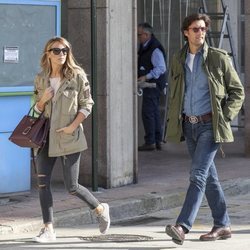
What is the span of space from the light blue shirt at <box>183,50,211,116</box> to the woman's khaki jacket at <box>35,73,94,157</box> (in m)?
0.90

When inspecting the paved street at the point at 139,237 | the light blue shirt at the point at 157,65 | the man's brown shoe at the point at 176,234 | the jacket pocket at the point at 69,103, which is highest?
the light blue shirt at the point at 157,65

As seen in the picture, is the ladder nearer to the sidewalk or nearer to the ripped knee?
the sidewalk

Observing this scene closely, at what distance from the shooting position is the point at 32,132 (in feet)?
27.5

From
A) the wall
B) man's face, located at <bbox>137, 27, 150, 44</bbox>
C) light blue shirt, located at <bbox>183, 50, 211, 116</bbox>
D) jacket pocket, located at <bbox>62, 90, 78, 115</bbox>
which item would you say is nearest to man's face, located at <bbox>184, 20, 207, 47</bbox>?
light blue shirt, located at <bbox>183, 50, 211, 116</bbox>

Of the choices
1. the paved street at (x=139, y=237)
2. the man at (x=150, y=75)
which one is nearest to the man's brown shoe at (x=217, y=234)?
the paved street at (x=139, y=237)

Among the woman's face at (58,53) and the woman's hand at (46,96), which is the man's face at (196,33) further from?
the woman's hand at (46,96)

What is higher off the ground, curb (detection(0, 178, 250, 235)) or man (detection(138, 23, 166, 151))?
man (detection(138, 23, 166, 151))

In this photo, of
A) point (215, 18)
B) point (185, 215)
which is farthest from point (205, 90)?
point (215, 18)

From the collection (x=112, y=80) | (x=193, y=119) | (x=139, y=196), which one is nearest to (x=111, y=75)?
(x=112, y=80)

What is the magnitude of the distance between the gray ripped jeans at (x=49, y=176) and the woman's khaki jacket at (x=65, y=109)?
11 centimetres

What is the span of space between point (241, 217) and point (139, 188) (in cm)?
163

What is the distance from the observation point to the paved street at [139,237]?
8438mm

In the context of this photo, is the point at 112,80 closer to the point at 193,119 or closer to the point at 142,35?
the point at 193,119

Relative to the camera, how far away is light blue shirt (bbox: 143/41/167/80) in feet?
49.1
